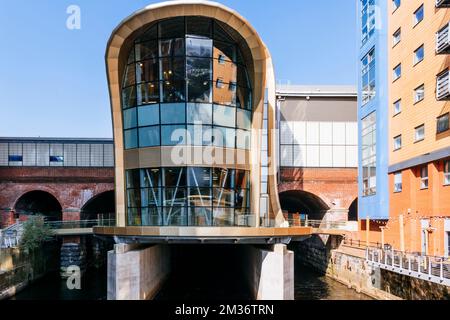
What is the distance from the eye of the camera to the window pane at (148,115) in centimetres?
2141

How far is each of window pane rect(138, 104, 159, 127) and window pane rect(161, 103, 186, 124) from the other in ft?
1.40

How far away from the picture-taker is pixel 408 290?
19.7 meters

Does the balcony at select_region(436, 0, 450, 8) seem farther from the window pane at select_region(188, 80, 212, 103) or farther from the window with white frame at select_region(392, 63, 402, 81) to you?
the window pane at select_region(188, 80, 212, 103)

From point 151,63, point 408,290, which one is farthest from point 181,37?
point 408,290

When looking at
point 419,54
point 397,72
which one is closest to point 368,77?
point 397,72

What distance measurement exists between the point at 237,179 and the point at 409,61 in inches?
486

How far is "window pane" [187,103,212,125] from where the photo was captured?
827 inches

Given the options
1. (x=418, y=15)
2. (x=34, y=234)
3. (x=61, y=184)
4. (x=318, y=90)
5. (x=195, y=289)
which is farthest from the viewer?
(x=318, y=90)

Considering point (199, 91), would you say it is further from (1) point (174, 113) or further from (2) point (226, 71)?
(2) point (226, 71)

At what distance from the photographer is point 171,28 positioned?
2144cm

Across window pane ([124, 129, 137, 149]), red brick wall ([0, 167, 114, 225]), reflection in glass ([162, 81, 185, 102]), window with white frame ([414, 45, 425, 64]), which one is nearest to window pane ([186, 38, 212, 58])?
reflection in glass ([162, 81, 185, 102])

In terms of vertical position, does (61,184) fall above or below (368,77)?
below

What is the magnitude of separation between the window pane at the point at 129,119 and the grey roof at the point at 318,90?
1965 centimetres

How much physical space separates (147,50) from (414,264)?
16.7 meters
